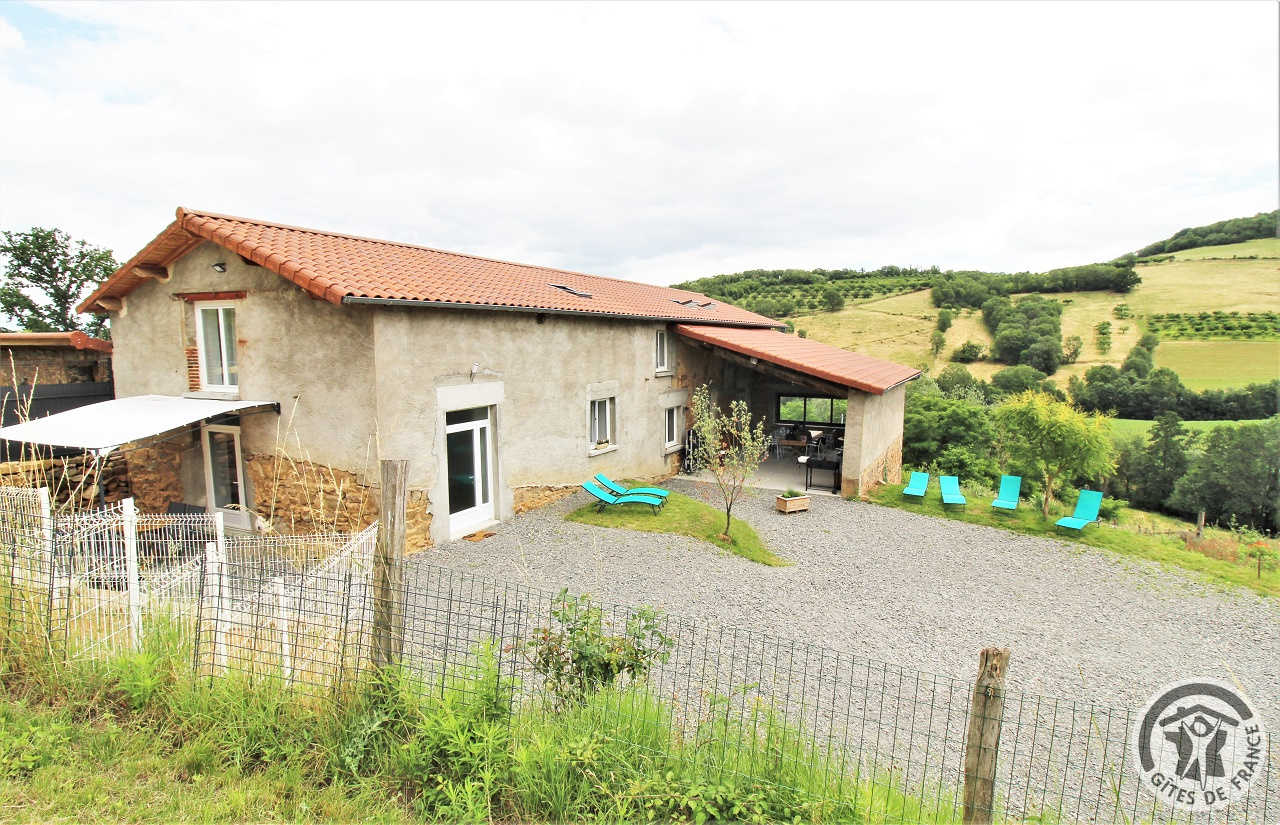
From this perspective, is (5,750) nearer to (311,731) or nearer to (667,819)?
(311,731)

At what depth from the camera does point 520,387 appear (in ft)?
39.9

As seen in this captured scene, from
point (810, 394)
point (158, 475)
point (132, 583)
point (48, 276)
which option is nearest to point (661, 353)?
point (810, 394)

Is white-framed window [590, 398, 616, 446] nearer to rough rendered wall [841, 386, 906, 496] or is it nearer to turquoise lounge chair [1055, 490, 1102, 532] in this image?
rough rendered wall [841, 386, 906, 496]

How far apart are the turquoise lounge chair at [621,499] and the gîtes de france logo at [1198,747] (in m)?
8.20

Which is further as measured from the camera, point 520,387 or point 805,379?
point 805,379

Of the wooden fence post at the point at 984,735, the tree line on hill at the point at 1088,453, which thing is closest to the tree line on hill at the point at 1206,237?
the tree line on hill at the point at 1088,453

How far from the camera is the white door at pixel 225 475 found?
36.0 feet

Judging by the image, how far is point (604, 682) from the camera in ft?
14.0

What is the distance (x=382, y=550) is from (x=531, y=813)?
1879mm

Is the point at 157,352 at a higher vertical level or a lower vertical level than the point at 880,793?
higher

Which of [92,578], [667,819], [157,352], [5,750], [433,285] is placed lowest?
[667,819]

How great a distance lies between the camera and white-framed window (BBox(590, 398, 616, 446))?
583 inches

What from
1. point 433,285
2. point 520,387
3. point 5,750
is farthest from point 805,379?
point 5,750

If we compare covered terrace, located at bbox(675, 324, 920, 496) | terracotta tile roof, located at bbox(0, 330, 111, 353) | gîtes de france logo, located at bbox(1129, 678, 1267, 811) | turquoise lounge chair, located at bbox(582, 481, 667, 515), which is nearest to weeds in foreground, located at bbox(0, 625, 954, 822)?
gîtes de france logo, located at bbox(1129, 678, 1267, 811)
